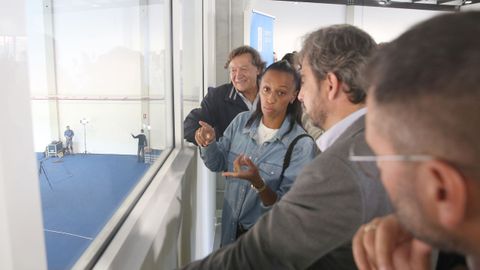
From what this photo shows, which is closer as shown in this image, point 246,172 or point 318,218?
point 318,218

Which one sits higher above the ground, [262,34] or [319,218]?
[262,34]

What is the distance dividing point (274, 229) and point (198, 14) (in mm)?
3113

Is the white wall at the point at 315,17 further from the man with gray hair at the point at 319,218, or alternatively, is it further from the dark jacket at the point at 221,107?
the man with gray hair at the point at 319,218

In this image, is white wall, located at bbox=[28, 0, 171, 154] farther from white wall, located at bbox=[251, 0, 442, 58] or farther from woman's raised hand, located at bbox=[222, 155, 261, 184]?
white wall, located at bbox=[251, 0, 442, 58]

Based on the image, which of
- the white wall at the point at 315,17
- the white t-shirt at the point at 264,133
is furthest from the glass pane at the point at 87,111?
the white wall at the point at 315,17

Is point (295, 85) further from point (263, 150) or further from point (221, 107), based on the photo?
point (221, 107)

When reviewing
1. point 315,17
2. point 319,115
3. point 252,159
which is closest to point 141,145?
point 252,159

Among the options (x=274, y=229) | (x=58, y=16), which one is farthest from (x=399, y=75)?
(x=58, y=16)

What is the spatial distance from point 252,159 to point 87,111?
88cm

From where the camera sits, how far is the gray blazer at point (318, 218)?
792 mm

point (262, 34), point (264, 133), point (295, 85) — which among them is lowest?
point (264, 133)

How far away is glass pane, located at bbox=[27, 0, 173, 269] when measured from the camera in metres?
0.78

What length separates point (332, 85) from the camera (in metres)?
1.11

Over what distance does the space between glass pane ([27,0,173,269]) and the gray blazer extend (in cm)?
36
